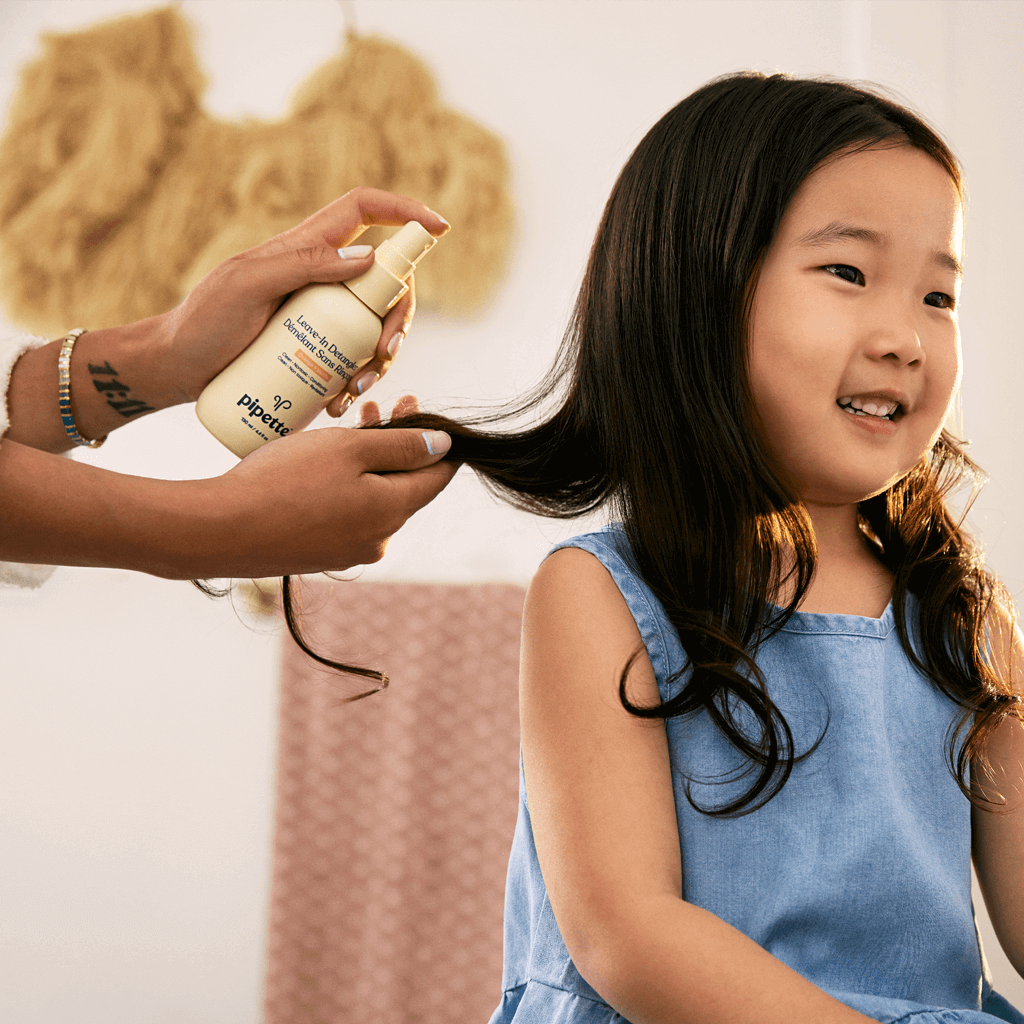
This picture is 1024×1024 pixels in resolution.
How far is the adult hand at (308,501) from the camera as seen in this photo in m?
0.56

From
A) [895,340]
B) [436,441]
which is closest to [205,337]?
[436,441]

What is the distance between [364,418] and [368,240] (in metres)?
0.42

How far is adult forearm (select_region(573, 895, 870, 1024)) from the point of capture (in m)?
0.46

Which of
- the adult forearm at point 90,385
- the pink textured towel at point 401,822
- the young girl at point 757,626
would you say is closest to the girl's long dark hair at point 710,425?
the young girl at point 757,626

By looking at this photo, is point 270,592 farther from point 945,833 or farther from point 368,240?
point 945,833

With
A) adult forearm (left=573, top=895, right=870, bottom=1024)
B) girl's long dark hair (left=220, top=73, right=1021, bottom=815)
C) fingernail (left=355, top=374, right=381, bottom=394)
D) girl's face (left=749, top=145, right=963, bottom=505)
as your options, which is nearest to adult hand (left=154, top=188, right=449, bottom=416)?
fingernail (left=355, top=374, right=381, bottom=394)

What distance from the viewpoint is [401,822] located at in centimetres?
108

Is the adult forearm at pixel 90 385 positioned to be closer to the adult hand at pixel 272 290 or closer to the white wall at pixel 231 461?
the adult hand at pixel 272 290

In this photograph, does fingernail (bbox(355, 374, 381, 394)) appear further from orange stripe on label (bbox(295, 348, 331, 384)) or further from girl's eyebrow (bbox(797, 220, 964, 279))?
girl's eyebrow (bbox(797, 220, 964, 279))

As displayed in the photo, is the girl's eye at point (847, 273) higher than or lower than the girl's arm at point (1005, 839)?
higher

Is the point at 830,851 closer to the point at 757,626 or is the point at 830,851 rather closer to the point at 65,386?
the point at 757,626

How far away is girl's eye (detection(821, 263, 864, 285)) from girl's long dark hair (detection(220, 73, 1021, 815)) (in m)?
0.04

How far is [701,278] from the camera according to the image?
0.59 metres

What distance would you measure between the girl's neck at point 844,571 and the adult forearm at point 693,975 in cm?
23
